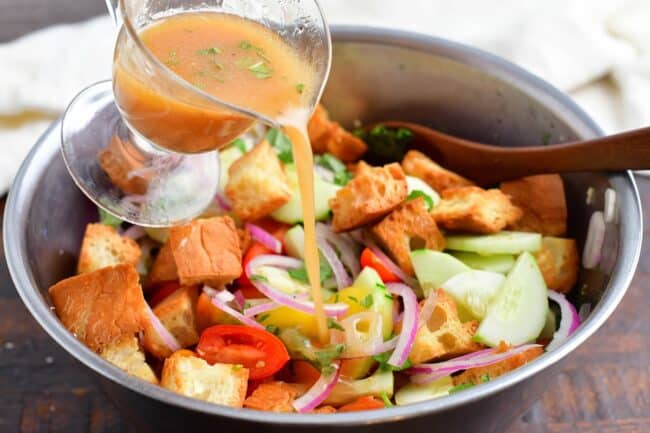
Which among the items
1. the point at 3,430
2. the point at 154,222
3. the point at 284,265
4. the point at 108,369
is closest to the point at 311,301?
the point at 284,265

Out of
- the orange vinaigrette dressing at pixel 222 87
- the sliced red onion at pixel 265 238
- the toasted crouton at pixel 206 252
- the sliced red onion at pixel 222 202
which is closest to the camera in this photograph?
the orange vinaigrette dressing at pixel 222 87

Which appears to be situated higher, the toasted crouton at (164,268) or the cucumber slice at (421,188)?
the cucumber slice at (421,188)

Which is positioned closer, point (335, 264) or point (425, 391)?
point (425, 391)

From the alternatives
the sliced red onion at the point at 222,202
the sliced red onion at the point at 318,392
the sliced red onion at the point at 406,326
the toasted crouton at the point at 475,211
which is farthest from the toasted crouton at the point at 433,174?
the sliced red onion at the point at 318,392

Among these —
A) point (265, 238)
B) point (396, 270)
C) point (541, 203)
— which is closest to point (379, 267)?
point (396, 270)

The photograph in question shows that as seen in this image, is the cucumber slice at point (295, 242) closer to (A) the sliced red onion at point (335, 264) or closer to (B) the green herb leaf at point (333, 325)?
(A) the sliced red onion at point (335, 264)

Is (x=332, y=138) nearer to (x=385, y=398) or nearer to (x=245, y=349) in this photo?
(x=245, y=349)

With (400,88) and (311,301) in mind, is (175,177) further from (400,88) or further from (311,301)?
(400,88)
